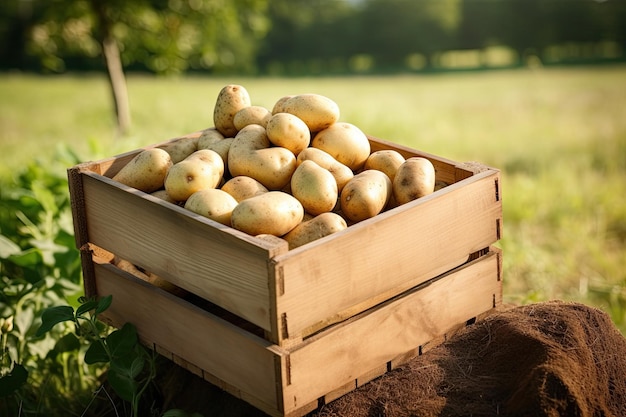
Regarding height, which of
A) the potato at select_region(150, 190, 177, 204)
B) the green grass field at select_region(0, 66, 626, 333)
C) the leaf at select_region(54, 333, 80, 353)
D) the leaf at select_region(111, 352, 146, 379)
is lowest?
the green grass field at select_region(0, 66, 626, 333)

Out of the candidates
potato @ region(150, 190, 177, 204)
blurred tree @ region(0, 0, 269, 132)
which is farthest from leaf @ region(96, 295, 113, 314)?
blurred tree @ region(0, 0, 269, 132)

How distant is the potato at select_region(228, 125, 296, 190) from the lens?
257 centimetres

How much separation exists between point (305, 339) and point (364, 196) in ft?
1.70

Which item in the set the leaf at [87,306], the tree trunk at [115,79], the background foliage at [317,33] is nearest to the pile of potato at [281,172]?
the leaf at [87,306]

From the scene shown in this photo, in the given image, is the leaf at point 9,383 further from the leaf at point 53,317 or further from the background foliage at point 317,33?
the background foliage at point 317,33

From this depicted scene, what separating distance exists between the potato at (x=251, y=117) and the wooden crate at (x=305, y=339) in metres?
0.73

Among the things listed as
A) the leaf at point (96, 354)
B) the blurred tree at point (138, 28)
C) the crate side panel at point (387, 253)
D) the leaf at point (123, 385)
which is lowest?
the leaf at point (123, 385)

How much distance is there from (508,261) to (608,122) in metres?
4.72

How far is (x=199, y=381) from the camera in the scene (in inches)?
113

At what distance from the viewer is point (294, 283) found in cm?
211

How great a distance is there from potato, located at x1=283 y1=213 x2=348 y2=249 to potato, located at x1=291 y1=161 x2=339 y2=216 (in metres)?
0.08

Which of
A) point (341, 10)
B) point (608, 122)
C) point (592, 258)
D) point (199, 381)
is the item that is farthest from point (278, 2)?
point (199, 381)

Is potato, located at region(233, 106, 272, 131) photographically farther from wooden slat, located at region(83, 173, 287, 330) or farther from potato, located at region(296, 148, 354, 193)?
wooden slat, located at region(83, 173, 287, 330)

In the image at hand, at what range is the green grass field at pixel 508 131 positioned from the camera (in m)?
4.69
